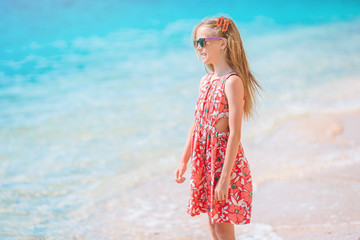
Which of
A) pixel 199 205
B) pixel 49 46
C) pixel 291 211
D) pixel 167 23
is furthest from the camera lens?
pixel 167 23

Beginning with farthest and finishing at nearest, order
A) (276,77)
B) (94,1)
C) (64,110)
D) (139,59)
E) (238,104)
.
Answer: (94,1) → (139,59) → (276,77) → (64,110) → (238,104)

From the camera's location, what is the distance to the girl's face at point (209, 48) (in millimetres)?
2164

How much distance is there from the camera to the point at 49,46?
47.1ft

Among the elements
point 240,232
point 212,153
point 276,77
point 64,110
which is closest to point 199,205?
point 212,153

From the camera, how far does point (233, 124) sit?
2045mm

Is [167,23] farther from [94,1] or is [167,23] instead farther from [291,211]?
[291,211]

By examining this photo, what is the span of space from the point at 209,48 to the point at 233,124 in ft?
1.39

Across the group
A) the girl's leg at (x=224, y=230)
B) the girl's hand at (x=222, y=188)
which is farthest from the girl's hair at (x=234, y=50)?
Answer: the girl's leg at (x=224, y=230)

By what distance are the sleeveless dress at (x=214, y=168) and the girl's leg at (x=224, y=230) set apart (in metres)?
0.08

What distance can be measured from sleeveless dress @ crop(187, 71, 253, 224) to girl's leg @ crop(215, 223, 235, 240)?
0.26ft

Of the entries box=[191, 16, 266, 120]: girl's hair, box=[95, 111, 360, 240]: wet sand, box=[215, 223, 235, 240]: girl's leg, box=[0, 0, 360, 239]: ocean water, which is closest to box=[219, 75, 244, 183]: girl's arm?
box=[191, 16, 266, 120]: girl's hair

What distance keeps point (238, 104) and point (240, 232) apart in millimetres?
1245

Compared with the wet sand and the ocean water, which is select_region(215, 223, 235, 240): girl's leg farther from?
the ocean water

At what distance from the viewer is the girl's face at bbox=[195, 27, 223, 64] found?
7.10 ft
